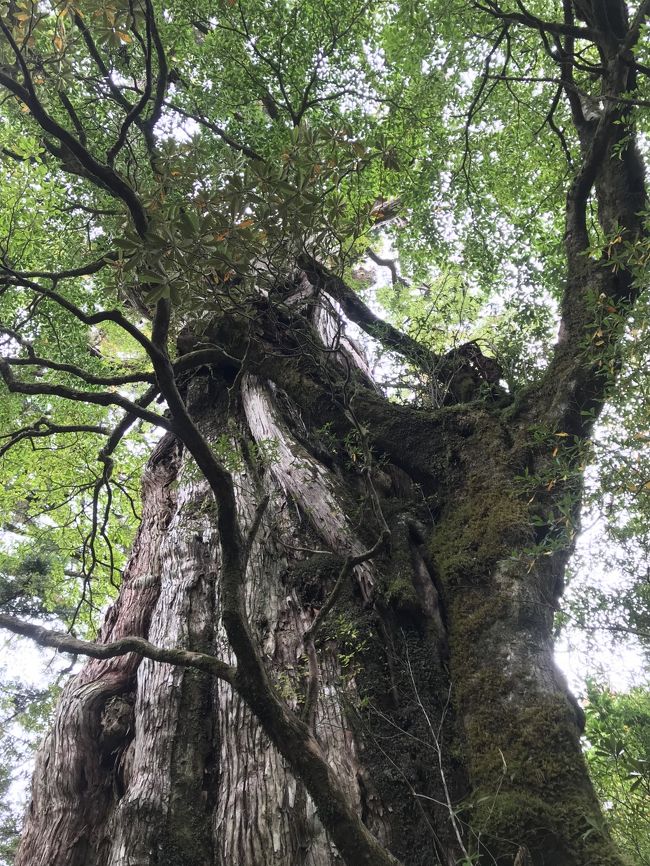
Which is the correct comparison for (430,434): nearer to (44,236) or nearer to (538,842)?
(538,842)

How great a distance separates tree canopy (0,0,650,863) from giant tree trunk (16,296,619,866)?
23 cm

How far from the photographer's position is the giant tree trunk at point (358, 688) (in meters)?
2.47

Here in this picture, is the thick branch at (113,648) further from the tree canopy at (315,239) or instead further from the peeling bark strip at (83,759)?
the peeling bark strip at (83,759)

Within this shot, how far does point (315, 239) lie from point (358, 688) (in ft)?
8.72

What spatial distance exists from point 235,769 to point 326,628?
852 millimetres

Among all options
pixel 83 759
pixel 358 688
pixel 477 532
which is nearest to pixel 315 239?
pixel 477 532

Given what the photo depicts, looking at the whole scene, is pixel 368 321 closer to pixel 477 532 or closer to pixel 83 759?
pixel 477 532

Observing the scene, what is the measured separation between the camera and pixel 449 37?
6.25 m

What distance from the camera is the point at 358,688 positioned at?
3031 millimetres

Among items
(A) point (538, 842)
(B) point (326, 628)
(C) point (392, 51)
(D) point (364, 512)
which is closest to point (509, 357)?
(D) point (364, 512)

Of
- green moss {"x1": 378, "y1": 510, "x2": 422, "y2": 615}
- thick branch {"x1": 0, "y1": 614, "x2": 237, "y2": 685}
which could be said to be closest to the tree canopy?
thick branch {"x1": 0, "y1": 614, "x2": 237, "y2": 685}

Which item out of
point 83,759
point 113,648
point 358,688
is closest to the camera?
point 113,648

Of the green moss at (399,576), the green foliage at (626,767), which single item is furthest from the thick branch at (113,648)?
the green foliage at (626,767)

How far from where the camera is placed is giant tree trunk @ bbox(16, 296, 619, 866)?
97.3 inches
